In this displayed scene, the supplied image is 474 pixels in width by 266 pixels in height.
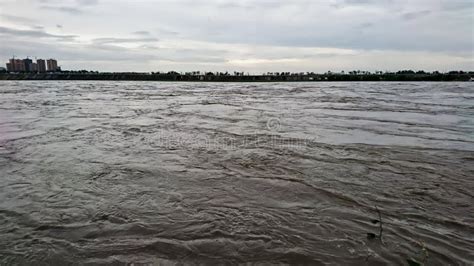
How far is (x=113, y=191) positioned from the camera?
14.9 ft

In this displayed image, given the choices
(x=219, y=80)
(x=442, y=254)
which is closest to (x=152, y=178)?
(x=442, y=254)

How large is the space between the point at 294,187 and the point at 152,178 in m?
2.34

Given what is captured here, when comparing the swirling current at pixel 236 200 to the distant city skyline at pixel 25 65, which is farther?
the distant city skyline at pixel 25 65

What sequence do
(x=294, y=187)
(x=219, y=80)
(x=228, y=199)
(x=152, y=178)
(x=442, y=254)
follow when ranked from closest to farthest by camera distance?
(x=442, y=254) < (x=228, y=199) < (x=294, y=187) < (x=152, y=178) < (x=219, y=80)

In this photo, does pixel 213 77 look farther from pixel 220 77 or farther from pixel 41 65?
pixel 41 65

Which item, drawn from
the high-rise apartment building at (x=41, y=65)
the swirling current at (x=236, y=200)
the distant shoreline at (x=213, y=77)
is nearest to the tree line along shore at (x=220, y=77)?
the distant shoreline at (x=213, y=77)

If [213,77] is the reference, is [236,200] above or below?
below

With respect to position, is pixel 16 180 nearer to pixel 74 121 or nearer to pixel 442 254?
pixel 442 254

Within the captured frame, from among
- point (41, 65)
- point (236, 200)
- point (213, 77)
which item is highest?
point (41, 65)

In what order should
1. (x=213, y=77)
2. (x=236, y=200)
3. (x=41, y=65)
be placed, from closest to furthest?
(x=236, y=200), (x=213, y=77), (x=41, y=65)

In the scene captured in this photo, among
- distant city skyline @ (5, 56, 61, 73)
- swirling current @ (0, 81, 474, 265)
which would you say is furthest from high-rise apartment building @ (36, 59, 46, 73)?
swirling current @ (0, 81, 474, 265)

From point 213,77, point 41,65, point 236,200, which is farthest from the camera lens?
point 41,65

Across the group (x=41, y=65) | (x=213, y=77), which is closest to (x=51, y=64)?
(x=41, y=65)

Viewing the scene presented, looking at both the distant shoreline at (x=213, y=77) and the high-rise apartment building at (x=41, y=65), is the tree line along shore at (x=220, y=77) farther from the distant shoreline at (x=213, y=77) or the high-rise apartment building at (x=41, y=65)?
the high-rise apartment building at (x=41, y=65)
